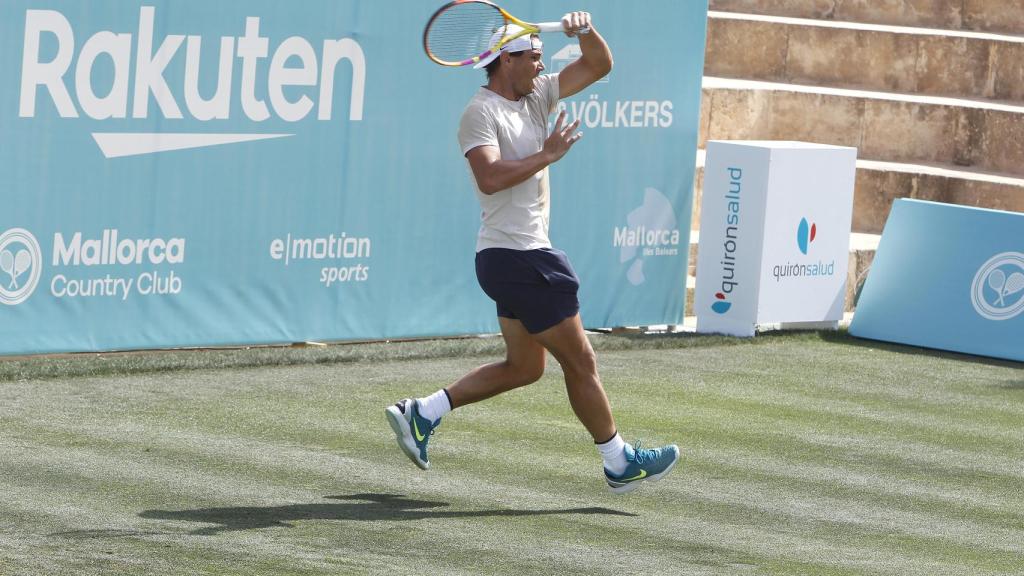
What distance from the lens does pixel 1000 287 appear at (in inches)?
476

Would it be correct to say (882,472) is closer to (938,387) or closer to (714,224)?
(938,387)

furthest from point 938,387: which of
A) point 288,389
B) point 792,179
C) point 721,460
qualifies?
point 288,389

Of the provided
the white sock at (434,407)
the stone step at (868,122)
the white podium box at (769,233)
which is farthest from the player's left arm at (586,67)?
the stone step at (868,122)

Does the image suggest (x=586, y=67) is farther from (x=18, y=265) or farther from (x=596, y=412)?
(x=18, y=265)

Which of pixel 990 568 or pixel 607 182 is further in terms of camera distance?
pixel 607 182

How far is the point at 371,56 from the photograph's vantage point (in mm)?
10898

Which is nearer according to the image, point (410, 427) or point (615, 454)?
point (615, 454)

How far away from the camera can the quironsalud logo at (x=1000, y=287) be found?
12.0m

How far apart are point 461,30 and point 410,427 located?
1.72 metres

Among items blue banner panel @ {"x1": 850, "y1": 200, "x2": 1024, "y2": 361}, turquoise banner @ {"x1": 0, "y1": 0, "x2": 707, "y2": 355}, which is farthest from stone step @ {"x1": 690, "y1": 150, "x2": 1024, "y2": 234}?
turquoise banner @ {"x1": 0, "y1": 0, "x2": 707, "y2": 355}

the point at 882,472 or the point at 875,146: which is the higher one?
the point at 875,146

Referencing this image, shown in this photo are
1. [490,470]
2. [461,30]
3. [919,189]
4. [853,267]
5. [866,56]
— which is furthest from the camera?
[866,56]

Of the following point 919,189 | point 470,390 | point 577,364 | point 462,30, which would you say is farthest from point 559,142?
point 919,189

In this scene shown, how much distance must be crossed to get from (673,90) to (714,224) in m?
0.99
